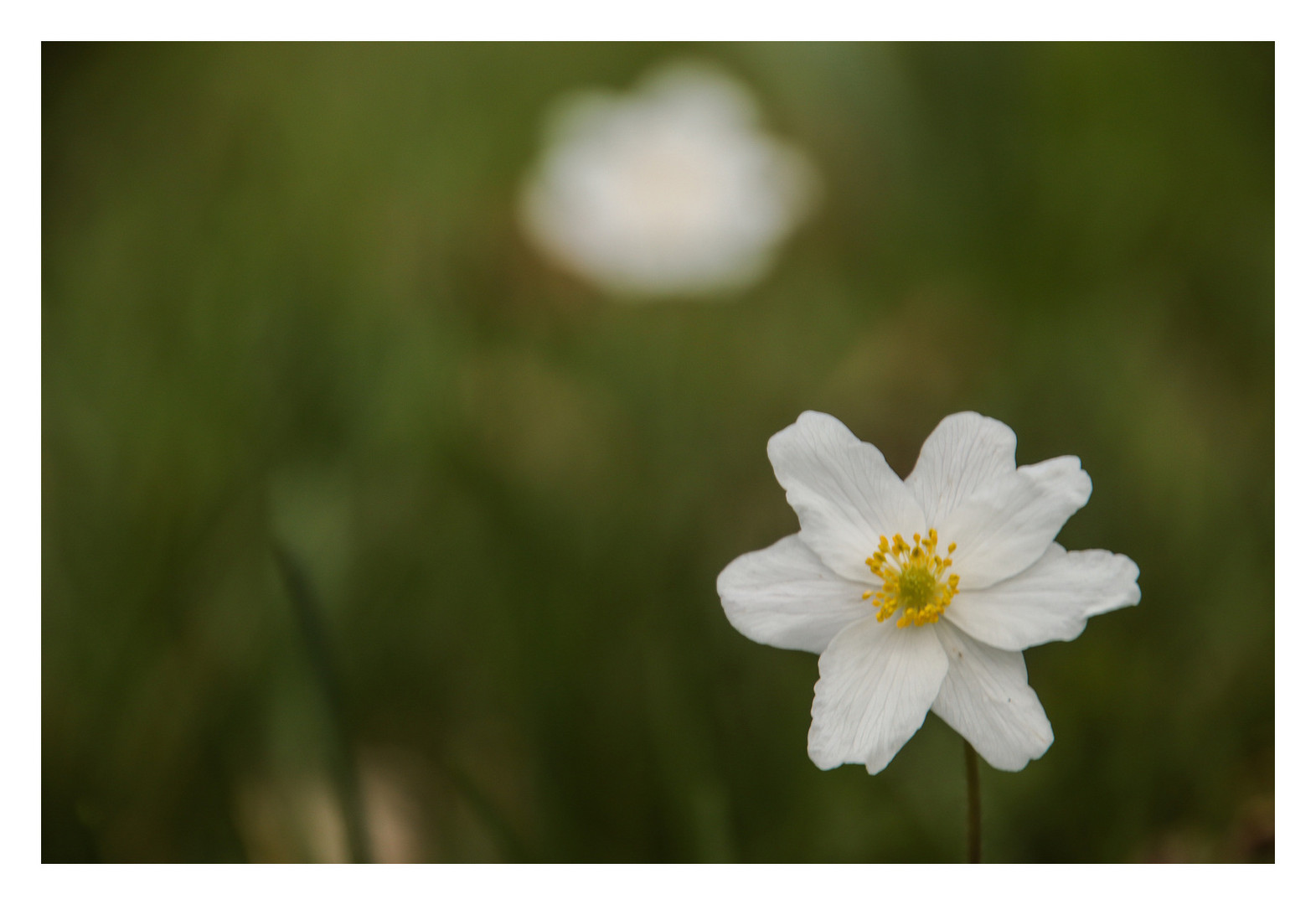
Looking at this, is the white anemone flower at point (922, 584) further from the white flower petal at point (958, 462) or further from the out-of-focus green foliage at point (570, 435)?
the out-of-focus green foliage at point (570, 435)

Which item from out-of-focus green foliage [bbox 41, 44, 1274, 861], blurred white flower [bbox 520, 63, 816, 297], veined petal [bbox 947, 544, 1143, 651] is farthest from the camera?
blurred white flower [bbox 520, 63, 816, 297]

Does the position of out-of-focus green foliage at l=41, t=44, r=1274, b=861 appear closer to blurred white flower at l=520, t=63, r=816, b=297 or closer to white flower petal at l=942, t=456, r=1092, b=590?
blurred white flower at l=520, t=63, r=816, b=297

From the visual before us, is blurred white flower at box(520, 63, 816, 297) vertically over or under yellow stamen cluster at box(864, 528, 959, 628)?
over

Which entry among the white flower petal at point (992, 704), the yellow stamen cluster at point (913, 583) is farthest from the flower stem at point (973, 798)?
the yellow stamen cluster at point (913, 583)

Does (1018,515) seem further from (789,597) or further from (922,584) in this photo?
(789,597)

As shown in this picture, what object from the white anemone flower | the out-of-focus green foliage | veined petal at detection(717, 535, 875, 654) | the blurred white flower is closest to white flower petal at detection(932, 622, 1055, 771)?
the white anemone flower

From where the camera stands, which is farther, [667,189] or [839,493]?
[667,189]

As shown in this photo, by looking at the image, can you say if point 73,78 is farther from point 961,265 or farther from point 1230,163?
point 1230,163

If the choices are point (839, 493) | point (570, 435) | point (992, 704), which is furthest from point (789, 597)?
point (570, 435)
